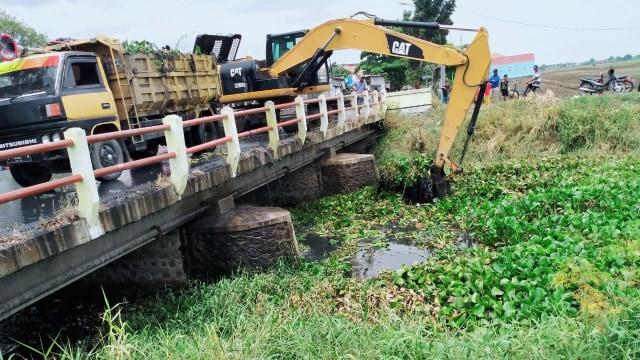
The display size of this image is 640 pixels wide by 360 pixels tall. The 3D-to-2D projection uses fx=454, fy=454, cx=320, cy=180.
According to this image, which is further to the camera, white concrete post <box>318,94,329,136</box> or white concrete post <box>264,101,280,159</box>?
white concrete post <box>318,94,329,136</box>

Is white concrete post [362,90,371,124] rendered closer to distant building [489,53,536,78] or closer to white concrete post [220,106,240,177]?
white concrete post [220,106,240,177]

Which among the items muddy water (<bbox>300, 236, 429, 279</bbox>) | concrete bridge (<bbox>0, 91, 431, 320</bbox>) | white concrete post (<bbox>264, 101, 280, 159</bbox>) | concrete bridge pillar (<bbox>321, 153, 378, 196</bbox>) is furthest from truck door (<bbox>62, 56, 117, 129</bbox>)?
concrete bridge pillar (<bbox>321, 153, 378, 196</bbox>)

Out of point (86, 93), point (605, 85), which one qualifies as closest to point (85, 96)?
point (86, 93)

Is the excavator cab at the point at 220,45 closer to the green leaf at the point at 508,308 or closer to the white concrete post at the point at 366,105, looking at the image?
the white concrete post at the point at 366,105

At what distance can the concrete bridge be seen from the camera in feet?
13.4

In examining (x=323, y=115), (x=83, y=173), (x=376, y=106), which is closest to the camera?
(x=83, y=173)

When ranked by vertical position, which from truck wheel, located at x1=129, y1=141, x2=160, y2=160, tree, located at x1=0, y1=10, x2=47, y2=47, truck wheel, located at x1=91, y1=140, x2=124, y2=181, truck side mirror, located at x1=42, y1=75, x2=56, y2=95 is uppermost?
tree, located at x1=0, y1=10, x2=47, y2=47

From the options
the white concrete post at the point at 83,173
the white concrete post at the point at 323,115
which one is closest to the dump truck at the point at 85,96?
the white concrete post at the point at 83,173

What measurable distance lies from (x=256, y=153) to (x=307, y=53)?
12.9 feet

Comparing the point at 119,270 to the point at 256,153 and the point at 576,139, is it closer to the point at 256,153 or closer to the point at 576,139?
the point at 256,153

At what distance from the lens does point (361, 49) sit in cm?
1012

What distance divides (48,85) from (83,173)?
2.64m

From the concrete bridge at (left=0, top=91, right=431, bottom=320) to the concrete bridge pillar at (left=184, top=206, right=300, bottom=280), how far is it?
1 centimetres

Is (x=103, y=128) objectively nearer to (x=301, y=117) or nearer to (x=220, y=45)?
(x=301, y=117)
